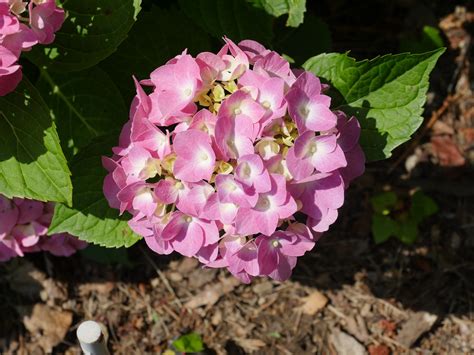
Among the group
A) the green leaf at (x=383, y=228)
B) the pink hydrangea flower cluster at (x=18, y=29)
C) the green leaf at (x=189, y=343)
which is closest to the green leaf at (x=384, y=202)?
the green leaf at (x=383, y=228)

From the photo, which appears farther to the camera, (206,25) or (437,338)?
(437,338)

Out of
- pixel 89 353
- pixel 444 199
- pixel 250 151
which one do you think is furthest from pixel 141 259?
pixel 250 151

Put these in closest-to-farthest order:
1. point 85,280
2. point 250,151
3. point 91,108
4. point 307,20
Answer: point 250,151 → point 91,108 → point 307,20 → point 85,280

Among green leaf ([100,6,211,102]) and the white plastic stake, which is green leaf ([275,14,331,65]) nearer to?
green leaf ([100,6,211,102])

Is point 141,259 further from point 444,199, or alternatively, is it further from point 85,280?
point 444,199

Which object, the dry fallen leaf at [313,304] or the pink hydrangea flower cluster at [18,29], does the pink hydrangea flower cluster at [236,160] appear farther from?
the dry fallen leaf at [313,304]

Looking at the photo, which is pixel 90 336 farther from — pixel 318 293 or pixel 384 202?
pixel 384 202

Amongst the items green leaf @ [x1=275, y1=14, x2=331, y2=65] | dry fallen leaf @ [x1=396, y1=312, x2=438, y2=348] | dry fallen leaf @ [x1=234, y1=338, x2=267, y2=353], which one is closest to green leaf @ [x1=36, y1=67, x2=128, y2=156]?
green leaf @ [x1=275, y1=14, x2=331, y2=65]

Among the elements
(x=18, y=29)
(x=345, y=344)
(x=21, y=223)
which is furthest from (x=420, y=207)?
(x=18, y=29)
